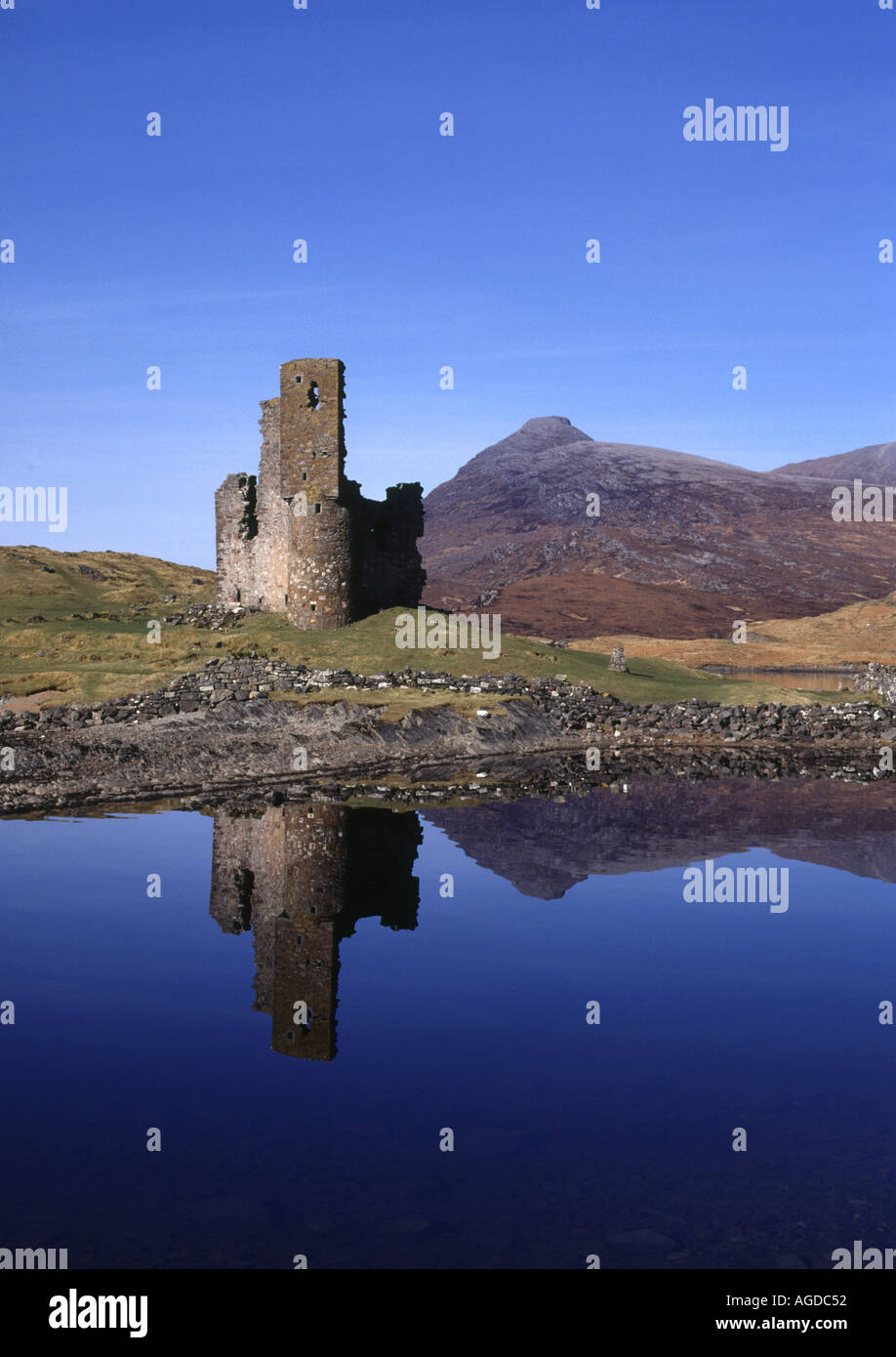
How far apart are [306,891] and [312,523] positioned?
3085cm

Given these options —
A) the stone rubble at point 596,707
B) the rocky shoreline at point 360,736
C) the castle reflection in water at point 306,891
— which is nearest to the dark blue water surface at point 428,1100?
the castle reflection in water at point 306,891

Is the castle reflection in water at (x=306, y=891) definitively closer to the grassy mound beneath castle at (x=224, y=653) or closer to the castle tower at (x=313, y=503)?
the grassy mound beneath castle at (x=224, y=653)

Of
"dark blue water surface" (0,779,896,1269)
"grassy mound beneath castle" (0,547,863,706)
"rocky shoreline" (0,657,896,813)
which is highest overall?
"grassy mound beneath castle" (0,547,863,706)

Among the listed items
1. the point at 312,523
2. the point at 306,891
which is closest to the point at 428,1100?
the point at 306,891

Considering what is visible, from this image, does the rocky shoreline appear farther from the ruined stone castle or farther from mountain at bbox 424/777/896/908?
the ruined stone castle

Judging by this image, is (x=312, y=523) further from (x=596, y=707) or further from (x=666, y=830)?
(x=666, y=830)

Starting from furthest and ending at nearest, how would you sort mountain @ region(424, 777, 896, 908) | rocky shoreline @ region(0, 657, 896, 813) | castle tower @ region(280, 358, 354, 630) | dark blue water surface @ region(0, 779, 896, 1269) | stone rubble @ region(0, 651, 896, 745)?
castle tower @ region(280, 358, 354, 630)
stone rubble @ region(0, 651, 896, 745)
rocky shoreline @ region(0, 657, 896, 813)
mountain @ region(424, 777, 896, 908)
dark blue water surface @ region(0, 779, 896, 1269)

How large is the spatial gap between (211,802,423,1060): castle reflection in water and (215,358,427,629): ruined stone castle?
73.1 feet

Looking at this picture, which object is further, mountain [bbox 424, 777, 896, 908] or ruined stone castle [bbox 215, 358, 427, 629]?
ruined stone castle [bbox 215, 358, 427, 629]

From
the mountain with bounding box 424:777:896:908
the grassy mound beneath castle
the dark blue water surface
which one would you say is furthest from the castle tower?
the dark blue water surface

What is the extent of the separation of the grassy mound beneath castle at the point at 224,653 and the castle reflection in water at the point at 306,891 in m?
16.1

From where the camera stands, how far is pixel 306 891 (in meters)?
20.4

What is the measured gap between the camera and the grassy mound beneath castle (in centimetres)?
4206

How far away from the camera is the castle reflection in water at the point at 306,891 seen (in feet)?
49.2
